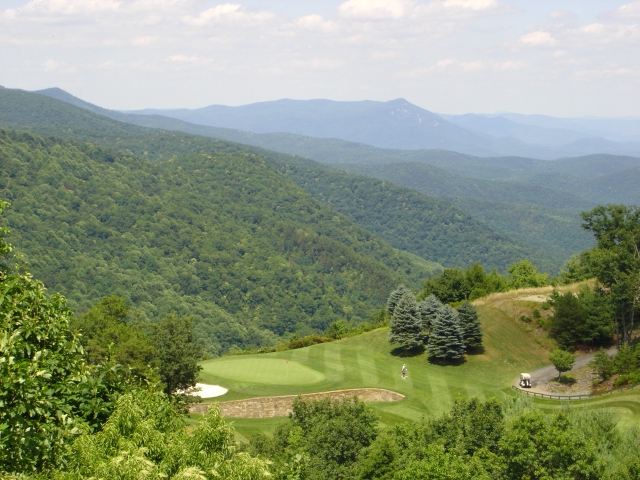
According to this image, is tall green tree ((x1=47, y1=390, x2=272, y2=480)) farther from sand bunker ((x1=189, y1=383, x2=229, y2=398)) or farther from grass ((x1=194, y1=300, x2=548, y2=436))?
sand bunker ((x1=189, y1=383, x2=229, y2=398))

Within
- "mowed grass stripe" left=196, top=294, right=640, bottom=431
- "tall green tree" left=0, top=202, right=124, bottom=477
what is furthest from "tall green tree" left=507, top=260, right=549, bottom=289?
"tall green tree" left=0, top=202, right=124, bottom=477

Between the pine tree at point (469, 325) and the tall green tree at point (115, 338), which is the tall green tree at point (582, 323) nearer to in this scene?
the pine tree at point (469, 325)

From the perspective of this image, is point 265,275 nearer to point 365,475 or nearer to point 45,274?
point 45,274

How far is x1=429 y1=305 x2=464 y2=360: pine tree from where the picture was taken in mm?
36688

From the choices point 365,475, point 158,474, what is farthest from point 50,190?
point 158,474

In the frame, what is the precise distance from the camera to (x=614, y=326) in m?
40.0

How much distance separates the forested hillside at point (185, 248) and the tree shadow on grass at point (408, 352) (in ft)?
164

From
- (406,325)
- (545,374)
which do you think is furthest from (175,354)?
(545,374)

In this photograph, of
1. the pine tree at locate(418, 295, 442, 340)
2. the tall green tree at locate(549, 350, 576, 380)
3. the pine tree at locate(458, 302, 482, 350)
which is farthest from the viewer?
the pine tree at locate(418, 295, 442, 340)

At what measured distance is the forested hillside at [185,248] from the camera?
98.4 m

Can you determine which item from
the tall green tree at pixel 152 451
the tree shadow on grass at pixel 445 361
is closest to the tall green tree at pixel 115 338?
the tall green tree at pixel 152 451

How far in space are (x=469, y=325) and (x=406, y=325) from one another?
3.80 metres

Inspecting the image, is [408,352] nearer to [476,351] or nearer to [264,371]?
[476,351]

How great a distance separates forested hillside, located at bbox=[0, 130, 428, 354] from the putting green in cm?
4916
